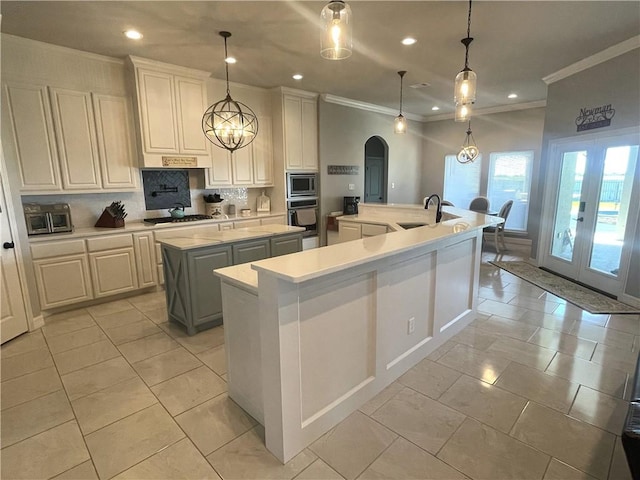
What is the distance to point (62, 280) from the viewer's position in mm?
3525

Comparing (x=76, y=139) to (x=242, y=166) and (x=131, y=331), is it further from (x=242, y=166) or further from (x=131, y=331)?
(x=131, y=331)

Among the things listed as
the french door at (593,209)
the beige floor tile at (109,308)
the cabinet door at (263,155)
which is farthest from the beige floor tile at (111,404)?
the french door at (593,209)

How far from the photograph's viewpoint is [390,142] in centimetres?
755

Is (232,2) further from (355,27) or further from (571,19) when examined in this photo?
(571,19)

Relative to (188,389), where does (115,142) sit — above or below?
above

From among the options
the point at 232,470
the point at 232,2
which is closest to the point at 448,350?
the point at 232,470

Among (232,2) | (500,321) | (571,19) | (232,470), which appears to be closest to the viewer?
(232,470)

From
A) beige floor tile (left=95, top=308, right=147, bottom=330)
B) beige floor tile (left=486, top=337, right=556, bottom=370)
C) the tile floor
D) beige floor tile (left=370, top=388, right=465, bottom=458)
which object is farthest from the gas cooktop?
beige floor tile (left=486, top=337, right=556, bottom=370)

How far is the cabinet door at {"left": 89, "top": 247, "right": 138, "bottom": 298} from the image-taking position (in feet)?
12.3

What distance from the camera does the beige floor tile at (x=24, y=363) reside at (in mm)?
2496

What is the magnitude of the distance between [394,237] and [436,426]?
1.18 metres

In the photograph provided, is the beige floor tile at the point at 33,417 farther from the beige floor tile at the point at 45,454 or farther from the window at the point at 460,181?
the window at the point at 460,181

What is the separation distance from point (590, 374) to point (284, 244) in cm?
287

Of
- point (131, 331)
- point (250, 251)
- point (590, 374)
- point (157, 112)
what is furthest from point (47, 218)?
point (590, 374)
